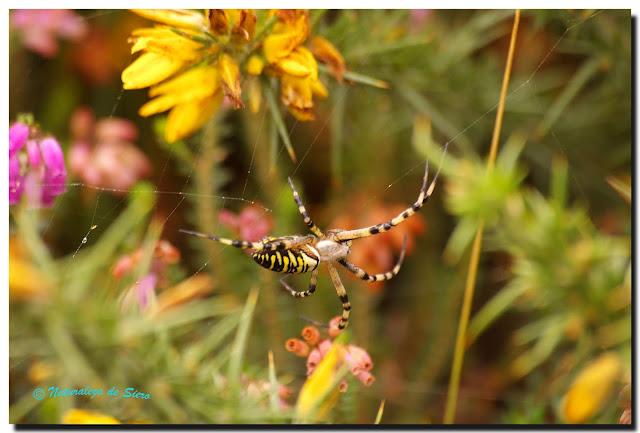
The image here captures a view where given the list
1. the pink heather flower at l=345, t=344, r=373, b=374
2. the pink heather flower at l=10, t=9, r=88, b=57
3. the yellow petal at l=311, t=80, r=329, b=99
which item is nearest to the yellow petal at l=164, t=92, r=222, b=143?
the yellow petal at l=311, t=80, r=329, b=99

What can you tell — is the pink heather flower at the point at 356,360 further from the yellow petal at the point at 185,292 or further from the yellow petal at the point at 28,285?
the yellow petal at the point at 28,285

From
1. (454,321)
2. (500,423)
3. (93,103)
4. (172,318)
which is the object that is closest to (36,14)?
(93,103)

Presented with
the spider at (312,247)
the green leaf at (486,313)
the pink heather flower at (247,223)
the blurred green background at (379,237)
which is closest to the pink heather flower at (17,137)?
the blurred green background at (379,237)

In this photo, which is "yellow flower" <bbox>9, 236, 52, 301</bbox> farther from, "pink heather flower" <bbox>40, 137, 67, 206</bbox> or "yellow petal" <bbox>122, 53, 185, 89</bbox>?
"yellow petal" <bbox>122, 53, 185, 89</bbox>

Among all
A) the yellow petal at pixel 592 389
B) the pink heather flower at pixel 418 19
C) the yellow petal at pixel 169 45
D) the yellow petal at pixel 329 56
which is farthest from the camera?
the pink heather flower at pixel 418 19

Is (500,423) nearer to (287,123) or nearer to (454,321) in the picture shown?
(454,321)

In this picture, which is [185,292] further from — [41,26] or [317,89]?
[41,26]
